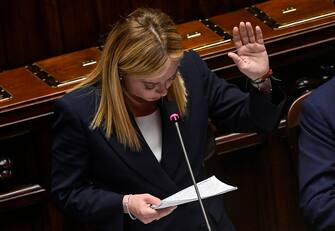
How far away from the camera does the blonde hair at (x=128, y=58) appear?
7.40 feet

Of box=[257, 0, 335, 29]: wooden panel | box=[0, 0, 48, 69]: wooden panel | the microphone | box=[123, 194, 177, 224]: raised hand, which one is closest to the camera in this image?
the microphone

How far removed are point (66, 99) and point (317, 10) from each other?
105 centimetres

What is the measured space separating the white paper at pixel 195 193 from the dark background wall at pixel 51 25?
0.87 metres

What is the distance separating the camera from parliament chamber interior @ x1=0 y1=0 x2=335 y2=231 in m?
2.74

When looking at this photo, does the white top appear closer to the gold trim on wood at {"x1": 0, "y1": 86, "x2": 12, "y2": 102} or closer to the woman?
the woman

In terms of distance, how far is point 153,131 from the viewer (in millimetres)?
2408

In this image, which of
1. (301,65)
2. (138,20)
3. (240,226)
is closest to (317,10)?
(301,65)

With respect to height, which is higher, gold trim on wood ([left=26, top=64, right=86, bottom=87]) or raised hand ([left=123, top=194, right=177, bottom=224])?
gold trim on wood ([left=26, top=64, right=86, bottom=87])

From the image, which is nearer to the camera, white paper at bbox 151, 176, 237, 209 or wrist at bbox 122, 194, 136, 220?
white paper at bbox 151, 176, 237, 209

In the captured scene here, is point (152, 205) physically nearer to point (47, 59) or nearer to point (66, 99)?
point (66, 99)

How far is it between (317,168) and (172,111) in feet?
1.11

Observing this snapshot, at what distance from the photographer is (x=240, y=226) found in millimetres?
3004

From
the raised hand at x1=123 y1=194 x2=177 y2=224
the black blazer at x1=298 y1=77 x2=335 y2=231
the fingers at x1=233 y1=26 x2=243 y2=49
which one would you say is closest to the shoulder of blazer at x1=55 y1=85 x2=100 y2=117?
the raised hand at x1=123 y1=194 x2=177 y2=224

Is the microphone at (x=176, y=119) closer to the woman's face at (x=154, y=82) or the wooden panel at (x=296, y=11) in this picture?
the woman's face at (x=154, y=82)
